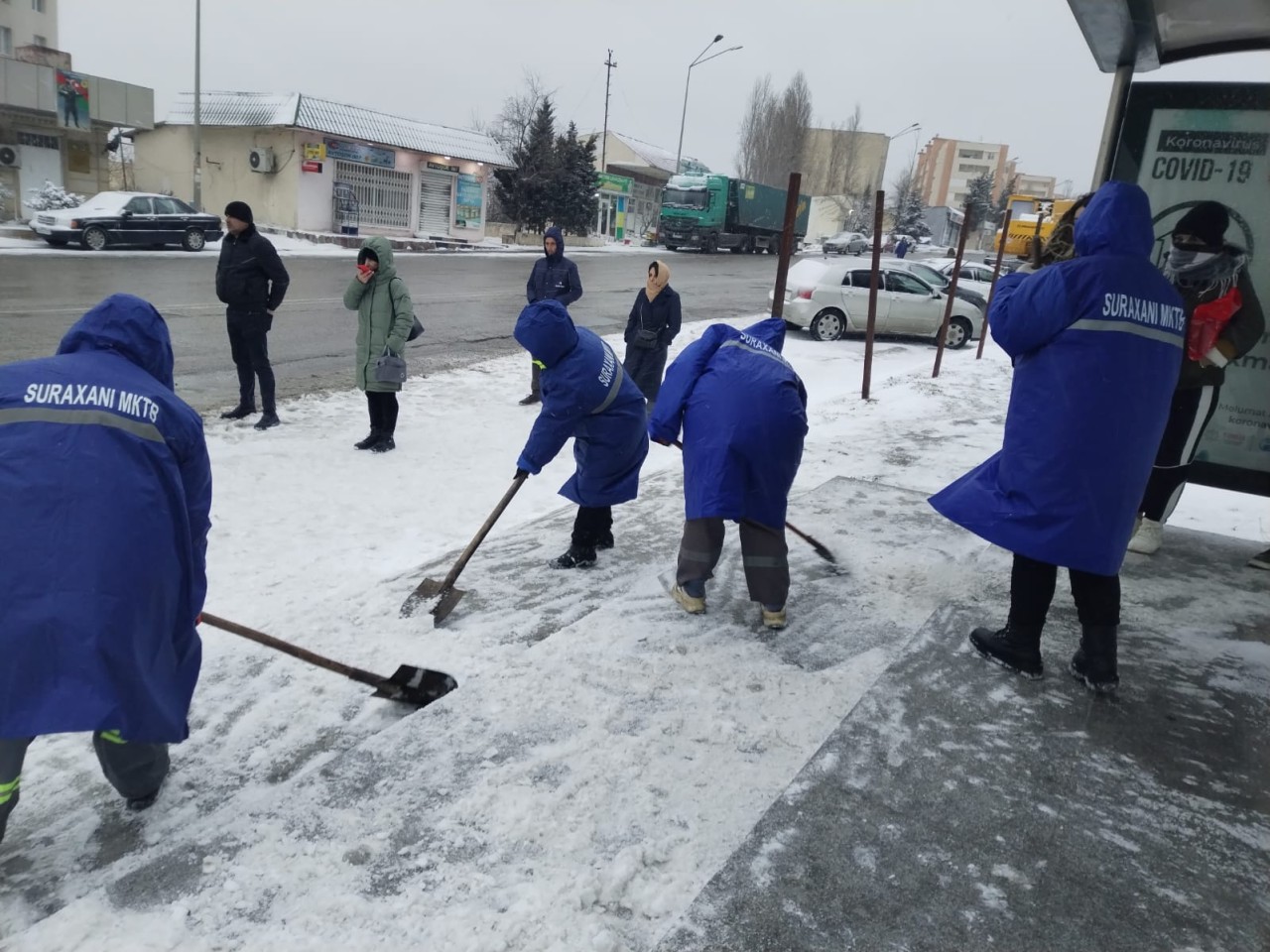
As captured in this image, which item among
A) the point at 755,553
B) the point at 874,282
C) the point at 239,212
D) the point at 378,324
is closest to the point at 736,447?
the point at 755,553

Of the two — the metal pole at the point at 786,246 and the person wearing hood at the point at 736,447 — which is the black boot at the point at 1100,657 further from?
the metal pole at the point at 786,246

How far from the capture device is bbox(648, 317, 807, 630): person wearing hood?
3.60 metres

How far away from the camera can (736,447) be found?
11.8 feet

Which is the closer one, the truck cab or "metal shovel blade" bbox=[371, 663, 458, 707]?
"metal shovel blade" bbox=[371, 663, 458, 707]

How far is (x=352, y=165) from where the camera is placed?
32.0 meters

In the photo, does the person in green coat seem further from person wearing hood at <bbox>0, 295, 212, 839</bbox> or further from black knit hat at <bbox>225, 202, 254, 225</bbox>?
person wearing hood at <bbox>0, 295, 212, 839</bbox>

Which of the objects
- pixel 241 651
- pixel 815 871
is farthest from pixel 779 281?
pixel 815 871

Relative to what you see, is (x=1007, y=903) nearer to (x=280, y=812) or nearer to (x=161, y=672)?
(x=280, y=812)

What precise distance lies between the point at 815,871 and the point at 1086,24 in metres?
3.94

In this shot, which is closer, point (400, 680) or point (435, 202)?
point (400, 680)

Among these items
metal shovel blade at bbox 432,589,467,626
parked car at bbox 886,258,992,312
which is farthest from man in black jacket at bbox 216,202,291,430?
parked car at bbox 886,258,992,312

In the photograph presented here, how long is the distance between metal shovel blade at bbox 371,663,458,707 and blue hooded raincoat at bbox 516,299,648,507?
126cm

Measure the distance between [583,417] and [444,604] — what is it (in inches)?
43.8

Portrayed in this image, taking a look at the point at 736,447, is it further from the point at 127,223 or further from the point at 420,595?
the point at 127,223
